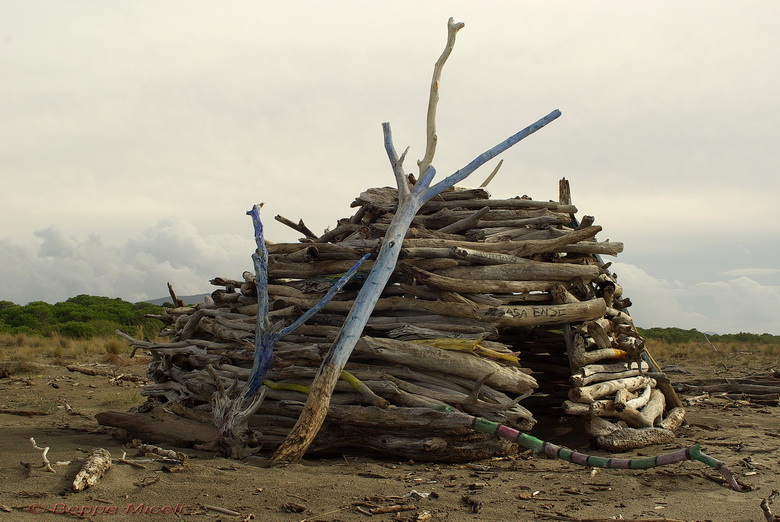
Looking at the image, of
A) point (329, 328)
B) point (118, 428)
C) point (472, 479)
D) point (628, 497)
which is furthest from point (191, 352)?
point (628, 497)

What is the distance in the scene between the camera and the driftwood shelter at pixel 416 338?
5750 mm

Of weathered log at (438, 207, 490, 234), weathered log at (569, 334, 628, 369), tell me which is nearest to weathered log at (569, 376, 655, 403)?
weathered log at (569, 334, 628, 369)

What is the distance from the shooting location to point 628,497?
4.75m

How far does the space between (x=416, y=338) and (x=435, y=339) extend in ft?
0.57

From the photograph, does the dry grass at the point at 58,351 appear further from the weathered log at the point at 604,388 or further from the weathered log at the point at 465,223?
the weathered log at the point at 604,388

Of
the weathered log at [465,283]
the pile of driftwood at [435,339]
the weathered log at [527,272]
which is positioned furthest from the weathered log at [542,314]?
the weathered log at [527,272]

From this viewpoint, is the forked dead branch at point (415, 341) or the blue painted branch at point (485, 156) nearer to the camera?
the forked dead branch at point (415, 341)

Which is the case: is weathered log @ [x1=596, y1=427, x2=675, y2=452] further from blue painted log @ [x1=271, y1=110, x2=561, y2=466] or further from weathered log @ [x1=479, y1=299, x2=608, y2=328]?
blue painted log @ [x1=271, y1=110, x2=561, y2=466]

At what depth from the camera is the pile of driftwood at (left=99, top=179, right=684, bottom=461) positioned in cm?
579

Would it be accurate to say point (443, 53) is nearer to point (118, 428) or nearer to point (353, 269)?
point (353, 269)

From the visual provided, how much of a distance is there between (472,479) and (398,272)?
7.24 ft

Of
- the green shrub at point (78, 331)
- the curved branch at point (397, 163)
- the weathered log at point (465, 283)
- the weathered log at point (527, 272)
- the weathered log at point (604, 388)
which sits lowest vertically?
the green shrub at point (78, 331)

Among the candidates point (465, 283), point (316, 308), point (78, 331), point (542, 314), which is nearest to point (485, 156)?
point (465, 283)

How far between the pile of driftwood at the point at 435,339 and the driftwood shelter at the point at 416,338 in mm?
17
